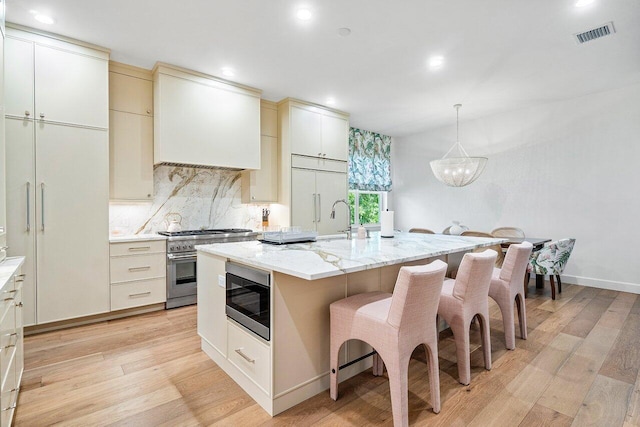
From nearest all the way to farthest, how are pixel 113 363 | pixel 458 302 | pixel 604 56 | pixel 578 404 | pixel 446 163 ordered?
pixel 578 404 < pixel 458 302 < pixel 113 363 < pixel 604 56 < pixel 446 163

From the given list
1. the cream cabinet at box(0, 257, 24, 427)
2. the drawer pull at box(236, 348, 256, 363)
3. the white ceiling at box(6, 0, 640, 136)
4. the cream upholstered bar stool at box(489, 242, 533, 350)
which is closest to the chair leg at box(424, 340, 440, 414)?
the drawer pull at box(236, 348, 256, 363)

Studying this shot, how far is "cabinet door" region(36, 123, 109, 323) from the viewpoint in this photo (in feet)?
9.49

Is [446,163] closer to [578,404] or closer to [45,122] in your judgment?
[578,404]

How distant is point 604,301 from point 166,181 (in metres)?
5.65

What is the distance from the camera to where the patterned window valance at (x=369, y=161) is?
6215mm

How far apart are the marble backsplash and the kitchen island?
197 cm

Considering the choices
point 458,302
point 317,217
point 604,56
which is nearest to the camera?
point 458,302

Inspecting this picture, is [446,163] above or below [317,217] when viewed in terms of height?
above

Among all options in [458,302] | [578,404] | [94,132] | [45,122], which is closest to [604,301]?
[578,404]

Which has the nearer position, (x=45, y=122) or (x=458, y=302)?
(x=458, y=302)

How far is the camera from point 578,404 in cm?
186

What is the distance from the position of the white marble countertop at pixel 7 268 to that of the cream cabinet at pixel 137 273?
1.32 metres

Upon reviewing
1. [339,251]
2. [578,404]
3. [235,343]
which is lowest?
[578,404]

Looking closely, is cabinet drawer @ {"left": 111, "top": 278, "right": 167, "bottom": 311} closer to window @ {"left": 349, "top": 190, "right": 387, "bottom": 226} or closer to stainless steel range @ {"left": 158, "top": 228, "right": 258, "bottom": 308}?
stainless steel range @ {"left": 158, "top": 228, "right": 258, "bottom": 308}
